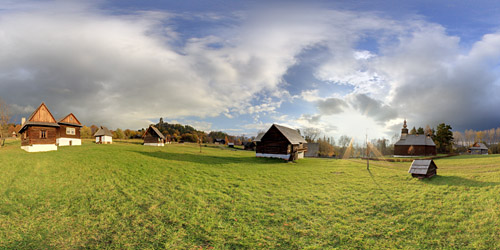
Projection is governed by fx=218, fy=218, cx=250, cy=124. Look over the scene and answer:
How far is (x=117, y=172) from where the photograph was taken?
2098 cm

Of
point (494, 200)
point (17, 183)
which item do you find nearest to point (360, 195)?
point (494, 200)

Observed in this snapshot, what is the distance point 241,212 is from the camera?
12375 millimetres

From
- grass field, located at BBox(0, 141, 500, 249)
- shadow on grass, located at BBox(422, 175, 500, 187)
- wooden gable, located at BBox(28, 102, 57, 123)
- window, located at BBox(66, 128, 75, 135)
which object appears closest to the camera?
grass field, located at BBox(0, 141, 500, 249)

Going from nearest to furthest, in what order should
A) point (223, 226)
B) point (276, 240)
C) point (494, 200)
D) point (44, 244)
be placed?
1. point (276, 240)
2. point (44, 244)
3. point (223, 226)
4. point (494, 200)

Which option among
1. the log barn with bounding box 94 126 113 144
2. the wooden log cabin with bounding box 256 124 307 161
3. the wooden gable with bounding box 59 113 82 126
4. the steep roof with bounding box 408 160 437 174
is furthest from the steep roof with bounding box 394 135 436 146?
the wooden gable with bounding box 59 113 82 126

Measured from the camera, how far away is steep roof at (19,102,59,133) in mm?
29828

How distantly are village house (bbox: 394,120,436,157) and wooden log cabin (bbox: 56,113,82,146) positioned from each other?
7846cm

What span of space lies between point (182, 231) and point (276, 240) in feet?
14.9

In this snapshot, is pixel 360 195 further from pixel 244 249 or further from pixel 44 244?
pixel 44 244

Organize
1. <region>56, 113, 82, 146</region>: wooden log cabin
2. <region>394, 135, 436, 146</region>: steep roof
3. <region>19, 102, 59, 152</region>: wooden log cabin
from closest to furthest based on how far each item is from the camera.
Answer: <region>19, 102, 59, 152</region>: wooden log cabin < <region>56, 113, 82, 146</region>: wooden log cabin < <region>394, 135, 436, 146</region>: steep roof

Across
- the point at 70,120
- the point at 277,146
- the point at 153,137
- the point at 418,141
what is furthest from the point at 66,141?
the point at 418,141

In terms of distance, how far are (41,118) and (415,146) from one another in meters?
80.3

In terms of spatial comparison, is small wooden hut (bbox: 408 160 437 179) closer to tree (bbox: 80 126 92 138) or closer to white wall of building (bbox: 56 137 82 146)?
white wall of building (bbox: 56 137 82 146)

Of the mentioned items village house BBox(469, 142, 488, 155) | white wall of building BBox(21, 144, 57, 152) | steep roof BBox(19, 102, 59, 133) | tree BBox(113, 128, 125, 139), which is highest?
steep roof BBox(19, 102, 59, 133)
